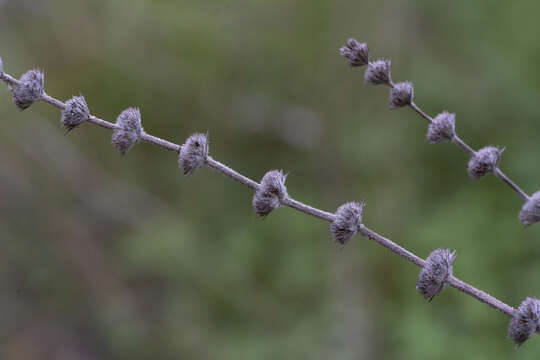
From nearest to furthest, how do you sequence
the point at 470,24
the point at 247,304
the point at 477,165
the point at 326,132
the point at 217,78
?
the point at 477,165, the point at 247,304, the point at 326,132, the point at 470,24, the point at 217,78

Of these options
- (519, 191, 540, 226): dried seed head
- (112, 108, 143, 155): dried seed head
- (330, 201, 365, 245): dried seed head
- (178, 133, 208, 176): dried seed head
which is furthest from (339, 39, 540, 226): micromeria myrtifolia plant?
(112, 108, 143, 155): dried seed head

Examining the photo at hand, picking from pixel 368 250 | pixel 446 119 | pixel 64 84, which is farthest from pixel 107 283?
pixel 446 119

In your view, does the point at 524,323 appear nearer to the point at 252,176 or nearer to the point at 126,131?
the point at 126,131

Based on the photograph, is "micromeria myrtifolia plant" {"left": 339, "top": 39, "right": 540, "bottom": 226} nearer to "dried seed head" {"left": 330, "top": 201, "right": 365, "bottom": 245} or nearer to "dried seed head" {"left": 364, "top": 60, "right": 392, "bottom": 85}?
"dried seed head" {"left": 364, "top": 60, "right": 392, "bottom": 85}

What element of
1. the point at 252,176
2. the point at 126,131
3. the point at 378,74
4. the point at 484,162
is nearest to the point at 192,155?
the point at 126,131

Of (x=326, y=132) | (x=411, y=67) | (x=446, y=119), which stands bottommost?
(x=446, y=119)

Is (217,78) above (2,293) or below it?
above

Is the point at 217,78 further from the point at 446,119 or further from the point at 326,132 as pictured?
the point at 446,119
